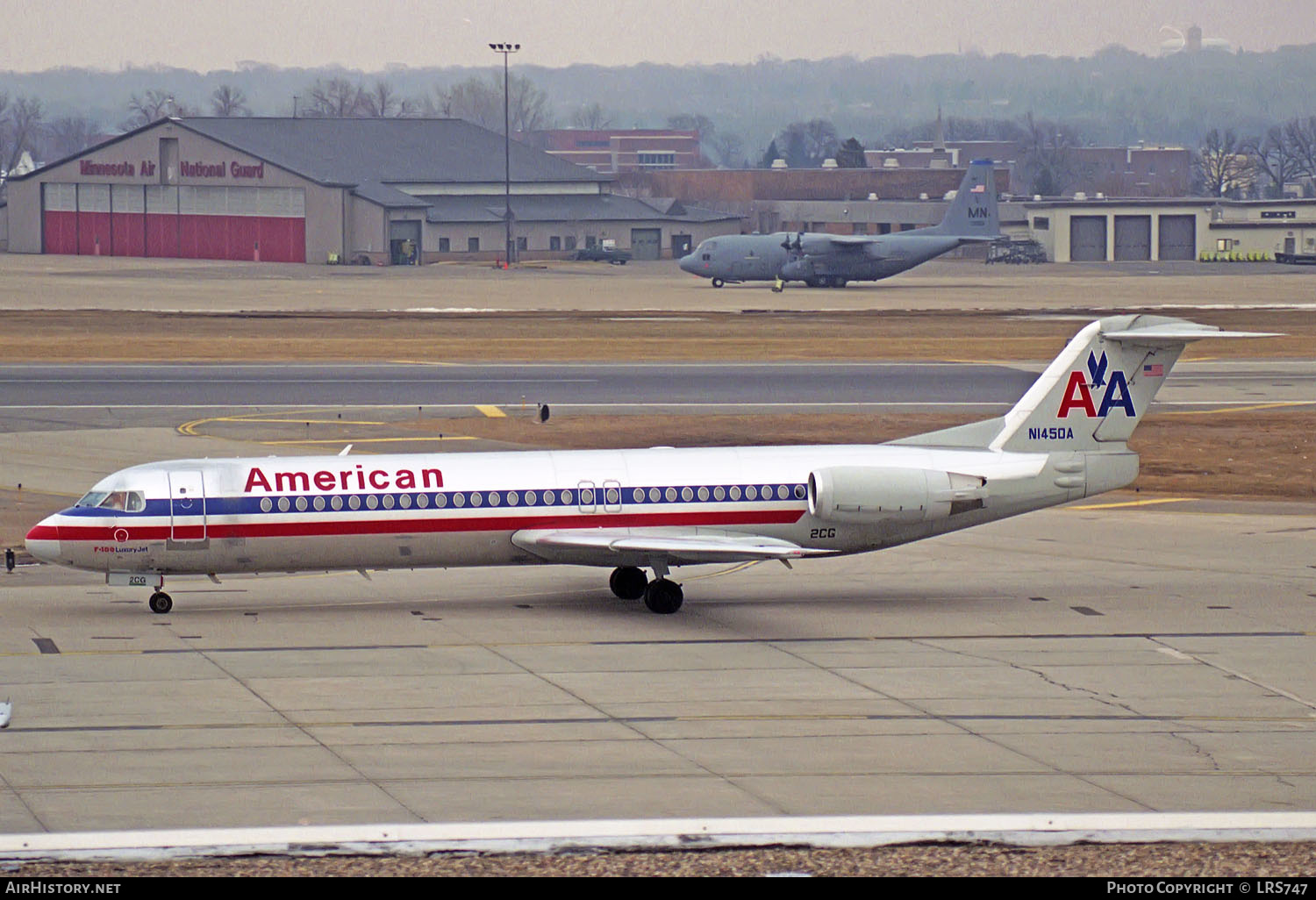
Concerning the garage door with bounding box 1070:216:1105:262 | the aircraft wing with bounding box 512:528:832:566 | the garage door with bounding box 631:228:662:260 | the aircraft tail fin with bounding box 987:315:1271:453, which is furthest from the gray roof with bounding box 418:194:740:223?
the aircraft wing with bounding box 512:528:832:566

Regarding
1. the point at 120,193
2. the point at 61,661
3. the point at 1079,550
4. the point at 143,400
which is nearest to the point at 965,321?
the point at 143,400

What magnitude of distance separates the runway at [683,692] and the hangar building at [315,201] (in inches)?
5213

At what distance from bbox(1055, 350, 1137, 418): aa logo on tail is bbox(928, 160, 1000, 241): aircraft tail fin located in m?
106

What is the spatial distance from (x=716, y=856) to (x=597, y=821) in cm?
229

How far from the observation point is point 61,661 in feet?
94.4

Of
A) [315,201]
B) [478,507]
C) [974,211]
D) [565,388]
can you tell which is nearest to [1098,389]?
[478,507]

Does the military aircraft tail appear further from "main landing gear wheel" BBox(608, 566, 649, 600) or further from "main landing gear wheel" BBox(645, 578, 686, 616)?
"main landing gear wheel" BBox(608, 566, 649, 600)

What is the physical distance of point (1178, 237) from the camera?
589ft

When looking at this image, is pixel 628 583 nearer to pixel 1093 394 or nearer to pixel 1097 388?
pixel 1093 394

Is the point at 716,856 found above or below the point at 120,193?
below

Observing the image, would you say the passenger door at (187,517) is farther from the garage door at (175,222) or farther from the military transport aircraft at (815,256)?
the garage door at (175,222)

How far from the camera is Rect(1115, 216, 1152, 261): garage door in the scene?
178m

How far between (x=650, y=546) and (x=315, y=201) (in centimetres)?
13922

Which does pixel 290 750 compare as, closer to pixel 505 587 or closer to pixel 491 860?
pixel 491 860
